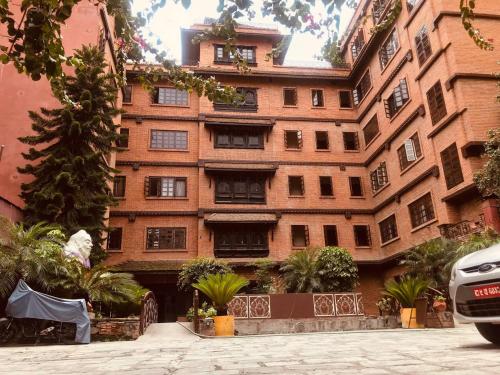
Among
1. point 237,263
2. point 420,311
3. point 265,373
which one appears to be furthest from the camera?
point 237,263

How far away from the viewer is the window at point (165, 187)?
23.7 meters

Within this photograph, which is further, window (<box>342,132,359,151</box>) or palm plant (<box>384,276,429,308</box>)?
window (<box>342,132,359,151</box>)

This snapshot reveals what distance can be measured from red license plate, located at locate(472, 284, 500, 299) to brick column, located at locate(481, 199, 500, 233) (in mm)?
11182

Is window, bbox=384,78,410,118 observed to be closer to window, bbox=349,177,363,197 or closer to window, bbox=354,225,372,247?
window, bbox=349,177,363,197

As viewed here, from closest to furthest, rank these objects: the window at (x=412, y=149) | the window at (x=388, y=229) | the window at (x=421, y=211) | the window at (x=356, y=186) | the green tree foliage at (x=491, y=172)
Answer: the green tree foliage at (x=491, y=172) → the window at (x=421, y=211) → the window at (x=412, y=149) → the window at (x=388, y=229) → the window at (x=356, y=186)

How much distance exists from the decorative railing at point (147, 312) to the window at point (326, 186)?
44.3 feet

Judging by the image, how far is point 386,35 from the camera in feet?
76.4

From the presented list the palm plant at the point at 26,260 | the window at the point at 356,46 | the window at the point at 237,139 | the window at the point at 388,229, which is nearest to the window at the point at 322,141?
the window at the point at 237,139

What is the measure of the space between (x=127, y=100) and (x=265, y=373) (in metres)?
24.1

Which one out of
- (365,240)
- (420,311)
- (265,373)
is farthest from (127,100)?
(265,373)

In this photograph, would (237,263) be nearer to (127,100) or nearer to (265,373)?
(127,100)

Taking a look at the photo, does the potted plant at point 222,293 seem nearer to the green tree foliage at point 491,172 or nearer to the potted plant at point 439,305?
the potted plant at point 439,305

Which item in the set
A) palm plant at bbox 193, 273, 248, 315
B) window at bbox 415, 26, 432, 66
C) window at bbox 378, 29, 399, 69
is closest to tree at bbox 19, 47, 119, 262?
palm plant at bbox 193, 273, 248, 315

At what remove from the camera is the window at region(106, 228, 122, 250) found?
22.2 meters
